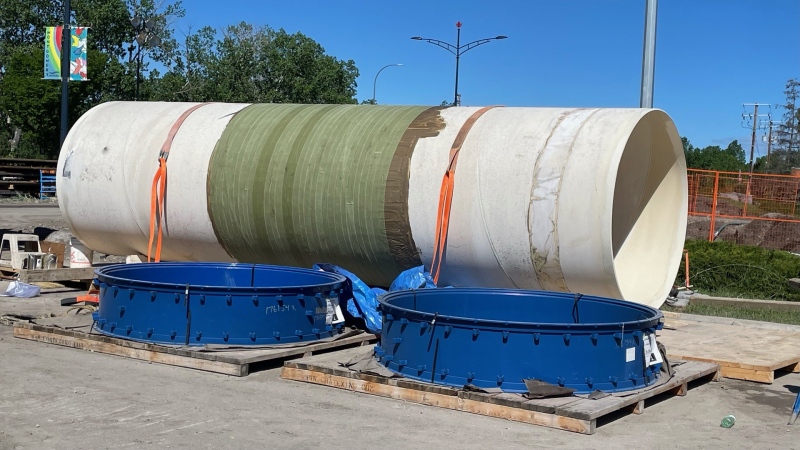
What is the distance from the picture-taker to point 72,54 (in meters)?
25.0

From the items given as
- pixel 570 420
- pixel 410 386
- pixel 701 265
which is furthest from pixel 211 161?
pixel 701 265

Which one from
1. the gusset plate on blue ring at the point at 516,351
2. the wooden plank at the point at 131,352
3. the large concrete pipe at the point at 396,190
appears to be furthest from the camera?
the large concrete pipe at the point at 396,190

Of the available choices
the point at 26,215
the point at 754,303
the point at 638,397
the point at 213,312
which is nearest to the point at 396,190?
the point at 213,312

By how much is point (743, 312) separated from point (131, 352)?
350 inches

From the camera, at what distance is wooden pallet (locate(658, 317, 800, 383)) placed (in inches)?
343

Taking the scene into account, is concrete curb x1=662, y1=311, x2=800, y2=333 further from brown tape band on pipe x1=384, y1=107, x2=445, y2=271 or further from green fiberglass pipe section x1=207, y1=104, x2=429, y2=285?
green fiberglass pipe section x1=207, y1=104, x2=429, y2=285

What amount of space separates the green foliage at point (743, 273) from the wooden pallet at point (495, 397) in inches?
296

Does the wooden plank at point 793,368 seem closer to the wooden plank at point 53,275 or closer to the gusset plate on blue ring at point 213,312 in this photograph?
the gusset plate on blue ring at point 213,312

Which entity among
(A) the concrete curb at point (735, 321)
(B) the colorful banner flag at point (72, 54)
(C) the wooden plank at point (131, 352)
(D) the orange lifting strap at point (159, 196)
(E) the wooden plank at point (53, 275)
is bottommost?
(C) the wooden plank at point (131, 352)

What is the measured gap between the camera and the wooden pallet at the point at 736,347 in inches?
343

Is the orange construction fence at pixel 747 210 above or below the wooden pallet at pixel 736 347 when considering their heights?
above

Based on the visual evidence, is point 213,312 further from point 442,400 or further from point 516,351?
point 516,351

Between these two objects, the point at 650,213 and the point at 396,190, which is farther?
the point at 650,213

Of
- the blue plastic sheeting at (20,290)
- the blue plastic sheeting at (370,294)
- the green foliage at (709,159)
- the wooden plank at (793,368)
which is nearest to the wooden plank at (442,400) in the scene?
the blue plastic sheeting at (370,294)
